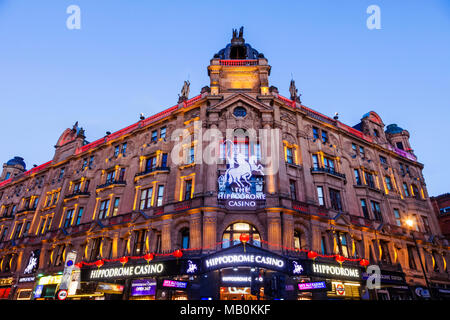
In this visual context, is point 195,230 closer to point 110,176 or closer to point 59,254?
point 110,176

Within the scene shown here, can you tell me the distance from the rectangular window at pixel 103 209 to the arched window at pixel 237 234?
1452 cm

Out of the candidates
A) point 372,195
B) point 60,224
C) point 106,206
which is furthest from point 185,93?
point 372,195

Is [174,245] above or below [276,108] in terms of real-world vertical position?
below

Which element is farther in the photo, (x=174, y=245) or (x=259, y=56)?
(x=259, y=56)

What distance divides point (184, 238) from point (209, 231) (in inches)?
124

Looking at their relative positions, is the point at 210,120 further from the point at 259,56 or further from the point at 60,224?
the point at 60,224

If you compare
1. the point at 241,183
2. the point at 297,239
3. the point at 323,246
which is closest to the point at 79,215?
the point at 241,183

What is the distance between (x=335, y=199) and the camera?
26.2 m

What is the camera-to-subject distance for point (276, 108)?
1077 inches

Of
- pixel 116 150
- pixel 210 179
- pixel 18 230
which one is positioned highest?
pixel 116 150

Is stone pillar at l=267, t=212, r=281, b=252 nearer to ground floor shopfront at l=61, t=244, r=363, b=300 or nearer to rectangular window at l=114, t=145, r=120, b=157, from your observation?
ground floor shopfront at l=61, t=244, r=363, b=300

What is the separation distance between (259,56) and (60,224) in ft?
98.6

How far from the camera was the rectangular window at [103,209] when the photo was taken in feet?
93.8
